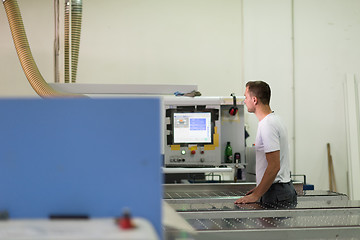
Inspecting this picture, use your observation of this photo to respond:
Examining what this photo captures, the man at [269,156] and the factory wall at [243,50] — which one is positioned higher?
the factory wall at [243,50]

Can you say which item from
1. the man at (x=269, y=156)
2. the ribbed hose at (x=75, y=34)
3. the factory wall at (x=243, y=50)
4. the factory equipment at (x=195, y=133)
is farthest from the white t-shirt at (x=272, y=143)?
the factory wall at (x=243, y=50)

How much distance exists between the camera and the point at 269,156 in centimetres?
335

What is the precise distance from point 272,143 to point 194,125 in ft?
4.39

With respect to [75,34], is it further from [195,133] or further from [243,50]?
[243,50]

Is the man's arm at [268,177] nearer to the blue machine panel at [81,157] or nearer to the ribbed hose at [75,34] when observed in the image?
the blue machine panel at [81,157]

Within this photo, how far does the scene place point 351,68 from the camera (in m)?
6.45

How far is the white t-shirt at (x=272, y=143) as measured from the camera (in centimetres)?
336

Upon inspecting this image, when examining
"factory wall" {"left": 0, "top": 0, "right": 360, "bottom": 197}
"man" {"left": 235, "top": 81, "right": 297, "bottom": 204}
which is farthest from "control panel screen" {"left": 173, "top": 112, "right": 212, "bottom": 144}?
"factory wall" {"left": 0, "top": 0, "right": 360, "bottom": 197}

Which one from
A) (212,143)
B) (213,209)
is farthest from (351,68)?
(213,209)

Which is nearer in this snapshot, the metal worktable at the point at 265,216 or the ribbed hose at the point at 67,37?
the metal worktable at the point at 265,216

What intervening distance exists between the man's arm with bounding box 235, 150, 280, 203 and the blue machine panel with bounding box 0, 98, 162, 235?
2141 millimetres

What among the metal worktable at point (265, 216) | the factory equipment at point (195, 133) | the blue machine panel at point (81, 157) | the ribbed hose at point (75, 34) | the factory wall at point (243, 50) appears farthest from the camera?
the factory wall at point (243, 50)

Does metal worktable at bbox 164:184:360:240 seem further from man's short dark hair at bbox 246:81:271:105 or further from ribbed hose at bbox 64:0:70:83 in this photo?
ribbed hose at bbox 64:0:70:83

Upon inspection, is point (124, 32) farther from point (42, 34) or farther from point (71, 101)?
point (71, 101)
